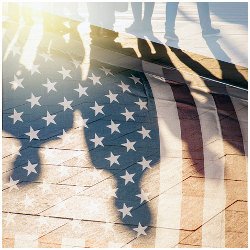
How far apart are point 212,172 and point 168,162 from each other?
0.84 ft

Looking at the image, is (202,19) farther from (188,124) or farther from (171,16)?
(188,124)

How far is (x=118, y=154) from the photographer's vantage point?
6.53 feet

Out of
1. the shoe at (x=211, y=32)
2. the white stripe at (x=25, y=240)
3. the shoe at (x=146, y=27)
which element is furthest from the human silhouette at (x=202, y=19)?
the white stripe at (x=25, y=240)

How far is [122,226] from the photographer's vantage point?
1614 millimetres

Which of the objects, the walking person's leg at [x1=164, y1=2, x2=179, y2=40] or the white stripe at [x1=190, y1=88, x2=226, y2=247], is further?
the walking person's leg at [x1=164, y1=2, x2=179, y2=40]

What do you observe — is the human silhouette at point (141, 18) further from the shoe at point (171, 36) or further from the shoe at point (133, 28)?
the shoe at point (171, 36)

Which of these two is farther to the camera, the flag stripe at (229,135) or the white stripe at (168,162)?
the flag stripe at (229,135)

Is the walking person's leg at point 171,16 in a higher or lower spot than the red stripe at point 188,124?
higher

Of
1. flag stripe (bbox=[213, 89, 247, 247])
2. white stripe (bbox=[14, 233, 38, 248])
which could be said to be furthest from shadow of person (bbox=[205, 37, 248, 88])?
white stripe (bbox=[14, 233, 38, 248])

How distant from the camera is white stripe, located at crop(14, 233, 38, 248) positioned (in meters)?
1.53

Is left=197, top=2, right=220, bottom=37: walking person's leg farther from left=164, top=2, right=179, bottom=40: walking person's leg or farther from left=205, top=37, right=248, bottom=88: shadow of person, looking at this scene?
left=205, top=37, right=248, bottom=88: shadow of person

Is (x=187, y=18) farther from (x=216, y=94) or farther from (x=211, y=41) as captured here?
(x=216, y=94)

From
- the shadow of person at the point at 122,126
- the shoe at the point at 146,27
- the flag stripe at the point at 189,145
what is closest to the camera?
the flag stripe at the point at 189,145

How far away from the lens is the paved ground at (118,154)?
1611 millimetres
